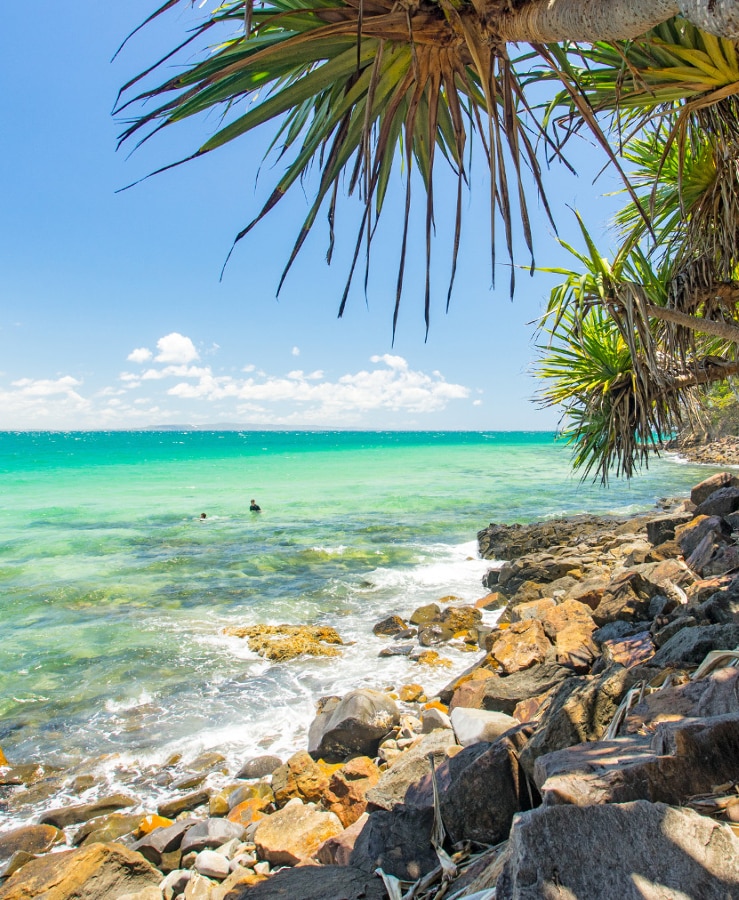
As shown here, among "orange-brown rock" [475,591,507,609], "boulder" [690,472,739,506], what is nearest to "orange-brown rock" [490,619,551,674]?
"orange-brown rock" [475,591,507,609]

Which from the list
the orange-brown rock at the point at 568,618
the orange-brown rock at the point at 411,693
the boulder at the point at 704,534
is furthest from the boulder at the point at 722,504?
the orange-brown rock at the point at 411,693

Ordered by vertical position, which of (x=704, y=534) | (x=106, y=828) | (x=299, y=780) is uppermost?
(x=704, y=534)

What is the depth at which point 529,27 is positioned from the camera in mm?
1607

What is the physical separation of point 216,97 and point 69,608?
9544 mm

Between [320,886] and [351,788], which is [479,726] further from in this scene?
[320,886]

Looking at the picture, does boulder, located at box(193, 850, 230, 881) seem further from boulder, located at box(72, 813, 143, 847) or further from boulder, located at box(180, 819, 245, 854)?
boulder, located at box(72, 813, 143, 847)

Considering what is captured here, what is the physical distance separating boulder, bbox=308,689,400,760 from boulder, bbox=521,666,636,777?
2.07m

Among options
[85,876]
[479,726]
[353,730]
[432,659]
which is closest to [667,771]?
[479,726]

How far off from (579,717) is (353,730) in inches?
96.3

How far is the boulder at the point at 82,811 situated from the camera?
406 centimetres

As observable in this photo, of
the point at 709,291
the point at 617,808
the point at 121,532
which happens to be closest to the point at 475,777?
the point at 617,808

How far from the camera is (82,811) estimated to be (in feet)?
13.5

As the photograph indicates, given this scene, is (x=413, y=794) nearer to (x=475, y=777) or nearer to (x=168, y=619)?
(x=475, y=777)

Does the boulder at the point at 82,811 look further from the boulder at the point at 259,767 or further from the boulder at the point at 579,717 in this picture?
the boulder at the point at 579,717
